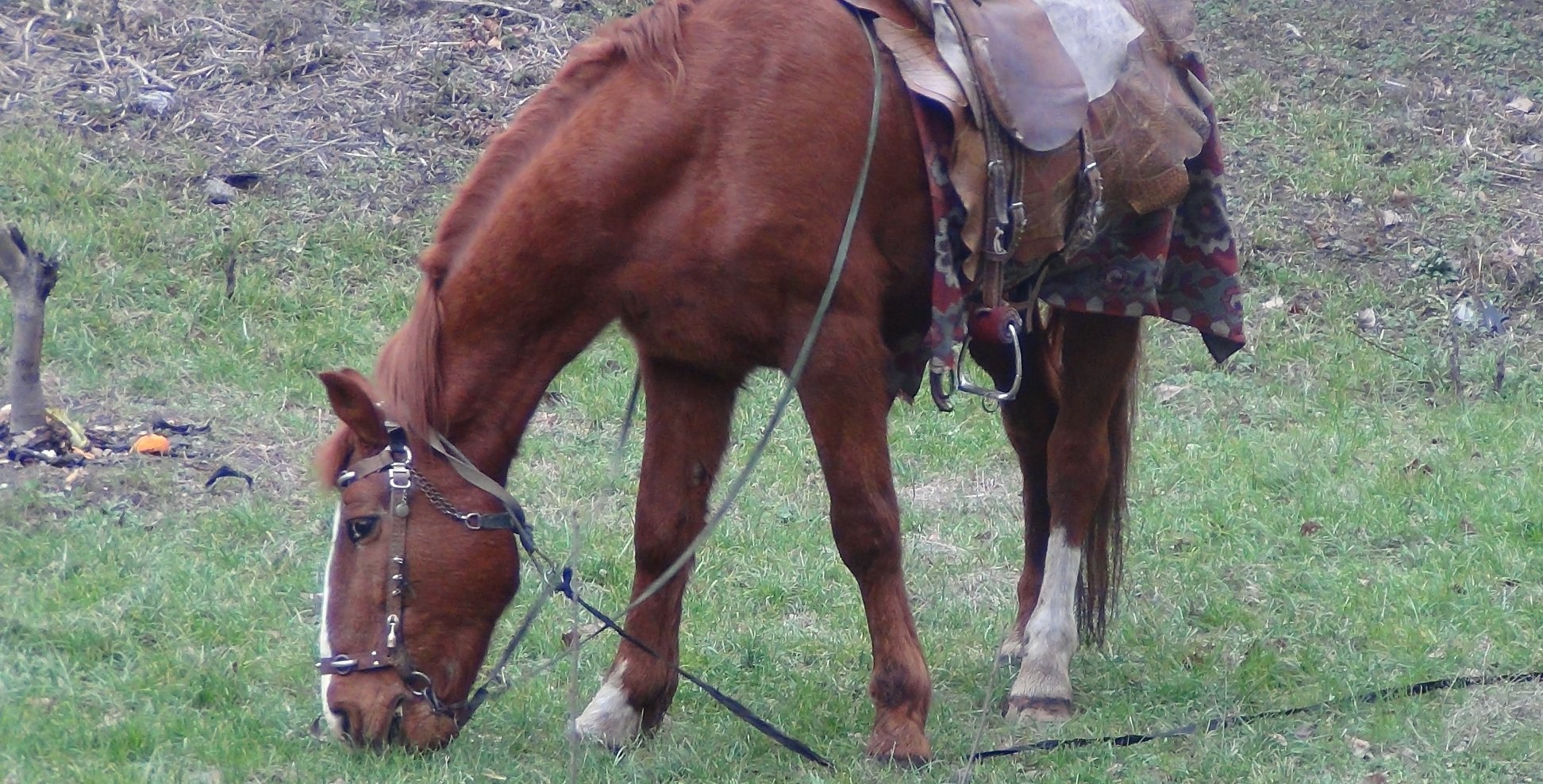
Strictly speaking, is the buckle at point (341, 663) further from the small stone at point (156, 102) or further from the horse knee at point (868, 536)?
the small stone at point (156, 102)

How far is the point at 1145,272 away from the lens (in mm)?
3934

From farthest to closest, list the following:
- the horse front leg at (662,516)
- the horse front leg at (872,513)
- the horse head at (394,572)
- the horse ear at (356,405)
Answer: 1. the horse front leg at (662,516)
2. the horse front leg at (872,513)
3. the horse head at (394,572)
4. the horse ear at (356,405)

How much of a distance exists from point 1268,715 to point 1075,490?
765 millimetres

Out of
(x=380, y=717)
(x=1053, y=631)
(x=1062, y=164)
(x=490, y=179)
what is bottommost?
(x=1053, y=631)

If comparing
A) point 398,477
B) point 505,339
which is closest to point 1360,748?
point 505,339

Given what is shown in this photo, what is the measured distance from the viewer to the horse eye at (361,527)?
10.5 ft

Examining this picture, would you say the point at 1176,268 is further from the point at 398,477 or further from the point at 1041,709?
the point at 398,477

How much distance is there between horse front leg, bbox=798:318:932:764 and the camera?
3.42 meters

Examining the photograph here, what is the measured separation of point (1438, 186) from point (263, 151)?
244 inches

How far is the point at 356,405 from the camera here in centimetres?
313

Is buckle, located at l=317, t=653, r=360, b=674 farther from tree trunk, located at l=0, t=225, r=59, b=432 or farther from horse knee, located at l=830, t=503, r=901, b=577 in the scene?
tree trunk, located at l=0, t=225, r=59, b=432

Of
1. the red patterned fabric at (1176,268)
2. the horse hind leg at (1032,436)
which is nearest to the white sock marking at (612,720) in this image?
the horse hind leg at (1032,436)

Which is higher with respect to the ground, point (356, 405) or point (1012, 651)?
point (356, 405)

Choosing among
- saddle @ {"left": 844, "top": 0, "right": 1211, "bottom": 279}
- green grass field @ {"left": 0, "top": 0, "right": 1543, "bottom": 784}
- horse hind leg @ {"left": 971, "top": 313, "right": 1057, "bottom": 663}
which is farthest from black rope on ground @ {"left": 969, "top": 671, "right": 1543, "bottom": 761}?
saddle @ {"left": 844, "top": 0, "right": 1211, "bottom": 279}
